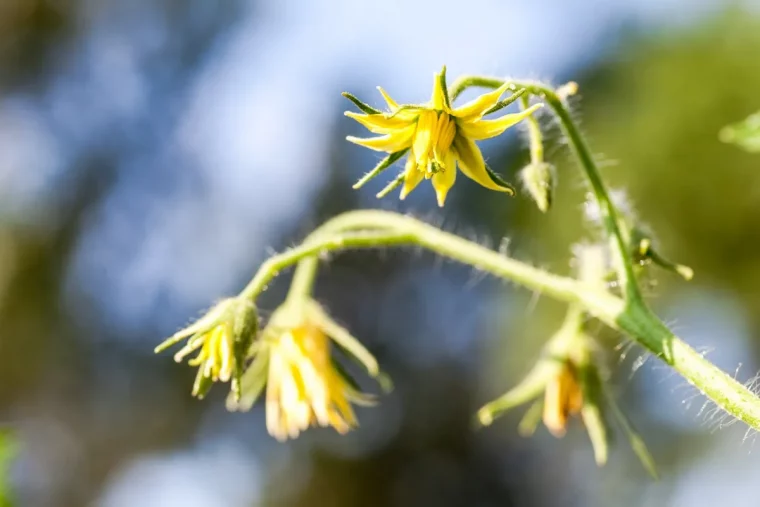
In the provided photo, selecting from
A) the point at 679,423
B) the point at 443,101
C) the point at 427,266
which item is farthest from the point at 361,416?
the point at 443,101

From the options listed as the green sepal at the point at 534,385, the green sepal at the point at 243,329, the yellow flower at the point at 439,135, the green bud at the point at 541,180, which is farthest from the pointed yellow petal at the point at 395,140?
the green sepal at the point at 534,385

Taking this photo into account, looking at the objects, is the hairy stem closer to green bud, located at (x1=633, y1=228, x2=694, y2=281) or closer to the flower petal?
green bud, located at (x1=633, y1=228, x2=694, y2=281)

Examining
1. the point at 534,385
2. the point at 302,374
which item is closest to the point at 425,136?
the point at 302,374

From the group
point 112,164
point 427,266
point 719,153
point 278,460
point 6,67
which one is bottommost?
point 278,460

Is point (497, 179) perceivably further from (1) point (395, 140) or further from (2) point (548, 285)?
(2) point (548, 285)

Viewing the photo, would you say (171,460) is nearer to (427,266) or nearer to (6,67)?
(427,266)
